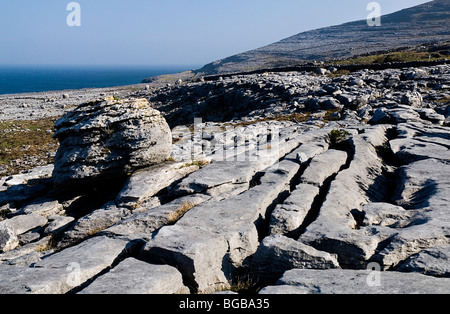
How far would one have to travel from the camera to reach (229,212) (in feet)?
38.9

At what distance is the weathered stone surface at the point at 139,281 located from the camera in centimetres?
749

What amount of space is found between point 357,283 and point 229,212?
545 centimetres

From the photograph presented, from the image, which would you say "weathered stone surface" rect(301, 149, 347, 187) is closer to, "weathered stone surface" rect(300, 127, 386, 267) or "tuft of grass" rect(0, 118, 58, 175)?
"weathered stone surface" rect(300, 127, 386, 267)

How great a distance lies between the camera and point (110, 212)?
15.2m

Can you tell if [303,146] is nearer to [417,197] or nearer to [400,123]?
[417,197]

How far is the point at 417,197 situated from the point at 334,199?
4.03m

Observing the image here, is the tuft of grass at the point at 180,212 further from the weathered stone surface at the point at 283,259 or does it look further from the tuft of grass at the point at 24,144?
the tuft of grass at the point at 24,144

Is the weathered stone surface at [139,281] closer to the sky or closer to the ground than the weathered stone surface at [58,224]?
closer to the sky

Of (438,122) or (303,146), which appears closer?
(303,146)

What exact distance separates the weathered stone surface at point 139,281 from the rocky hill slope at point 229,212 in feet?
0.14

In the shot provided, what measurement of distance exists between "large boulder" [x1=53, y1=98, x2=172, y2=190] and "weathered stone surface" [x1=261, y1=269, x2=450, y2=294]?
12594 mm
